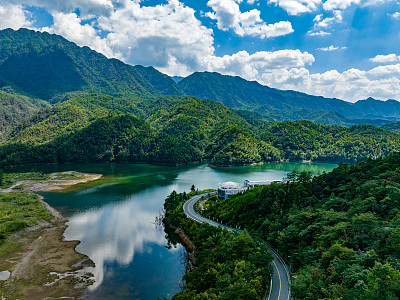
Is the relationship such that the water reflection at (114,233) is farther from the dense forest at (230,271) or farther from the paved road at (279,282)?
the paved road at (279,282)

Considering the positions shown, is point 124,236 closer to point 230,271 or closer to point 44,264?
point 44,264

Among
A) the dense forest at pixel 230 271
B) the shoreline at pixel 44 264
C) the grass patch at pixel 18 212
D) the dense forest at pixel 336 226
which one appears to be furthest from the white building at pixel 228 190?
the grass patch at pixel 18 212

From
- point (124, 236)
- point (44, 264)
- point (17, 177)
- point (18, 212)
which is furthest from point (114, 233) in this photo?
point (17, 177)

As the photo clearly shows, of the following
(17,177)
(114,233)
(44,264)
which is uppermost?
(17,177)

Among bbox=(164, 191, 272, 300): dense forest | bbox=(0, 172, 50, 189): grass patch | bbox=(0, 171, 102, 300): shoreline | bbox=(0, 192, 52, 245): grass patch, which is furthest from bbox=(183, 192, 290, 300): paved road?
bbox=(0, 172, 50, 189): grass patch

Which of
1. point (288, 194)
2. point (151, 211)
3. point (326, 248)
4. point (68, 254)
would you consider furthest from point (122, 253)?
point (326, 248)

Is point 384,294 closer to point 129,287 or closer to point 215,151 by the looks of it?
point 129,287
